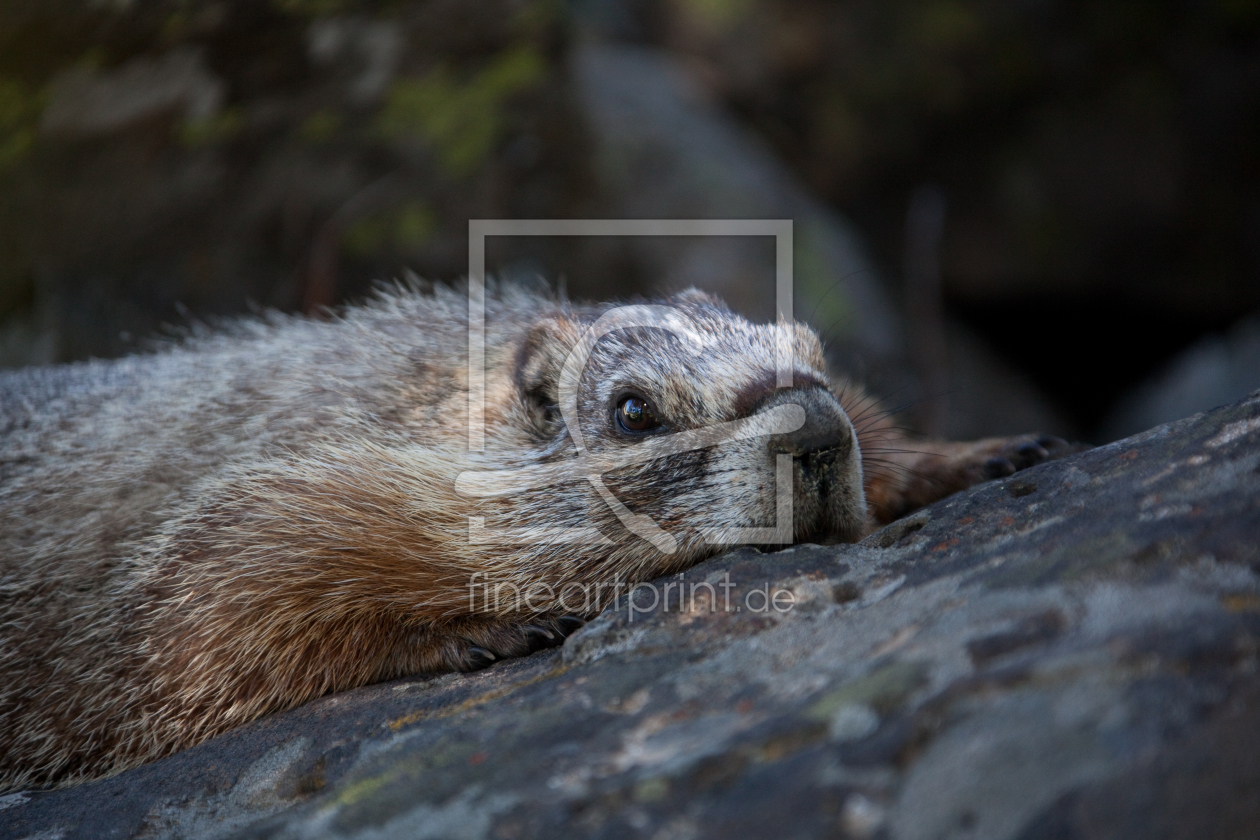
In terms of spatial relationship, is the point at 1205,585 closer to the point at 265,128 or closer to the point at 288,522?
the point at 288,522

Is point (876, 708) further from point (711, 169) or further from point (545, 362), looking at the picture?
point (711, 169)

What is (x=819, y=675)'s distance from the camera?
88.6 inches

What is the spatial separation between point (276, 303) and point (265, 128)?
138 centimetres

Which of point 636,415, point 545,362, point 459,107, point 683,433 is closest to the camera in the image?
point 683,433

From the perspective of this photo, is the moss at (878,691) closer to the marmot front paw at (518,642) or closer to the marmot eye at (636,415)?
the marmot front paw at (518,642)

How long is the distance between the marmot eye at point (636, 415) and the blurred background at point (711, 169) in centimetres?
184

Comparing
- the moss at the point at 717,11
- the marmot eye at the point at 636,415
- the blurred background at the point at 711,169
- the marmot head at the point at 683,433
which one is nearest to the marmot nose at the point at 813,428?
the marmot head at the point at 683,433

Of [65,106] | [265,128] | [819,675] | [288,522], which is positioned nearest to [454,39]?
[265,128]

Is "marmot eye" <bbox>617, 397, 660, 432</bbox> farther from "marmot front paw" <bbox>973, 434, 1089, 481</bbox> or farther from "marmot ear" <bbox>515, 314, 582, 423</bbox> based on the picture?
"marmot front paw" <bbox>973, 434, 1089, 481</bbox>

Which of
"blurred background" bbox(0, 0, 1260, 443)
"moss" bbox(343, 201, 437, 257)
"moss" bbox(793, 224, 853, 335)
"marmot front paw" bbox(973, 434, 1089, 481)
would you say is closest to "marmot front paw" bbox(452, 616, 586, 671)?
"marmot front paw" bbox(973, 434, 1089, 481)

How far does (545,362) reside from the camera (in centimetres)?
409

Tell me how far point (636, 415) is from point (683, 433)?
0.91 feet

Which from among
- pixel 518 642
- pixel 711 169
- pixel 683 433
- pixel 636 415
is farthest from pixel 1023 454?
pixel 711 169

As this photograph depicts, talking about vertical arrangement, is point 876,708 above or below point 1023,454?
below
